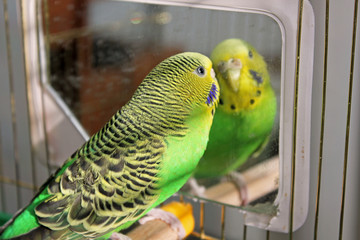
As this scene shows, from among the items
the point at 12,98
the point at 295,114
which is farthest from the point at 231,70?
the point at 12,98

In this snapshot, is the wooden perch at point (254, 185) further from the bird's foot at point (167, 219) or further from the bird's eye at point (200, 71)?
the bird's eye at point (200, 71)

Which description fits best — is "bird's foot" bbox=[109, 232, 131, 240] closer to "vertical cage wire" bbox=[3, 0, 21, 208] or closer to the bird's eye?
the bird's eye

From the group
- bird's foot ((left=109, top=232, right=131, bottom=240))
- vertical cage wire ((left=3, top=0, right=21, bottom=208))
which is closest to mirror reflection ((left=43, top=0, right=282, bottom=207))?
bird's foot ((left=109, top=232, right=131, bottom=240))

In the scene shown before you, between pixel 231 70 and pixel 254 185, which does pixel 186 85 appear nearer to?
→ pixel 231 70

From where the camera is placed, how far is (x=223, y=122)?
2.67 feet

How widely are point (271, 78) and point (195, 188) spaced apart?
29 centimetres

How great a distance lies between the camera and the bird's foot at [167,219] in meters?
0.92

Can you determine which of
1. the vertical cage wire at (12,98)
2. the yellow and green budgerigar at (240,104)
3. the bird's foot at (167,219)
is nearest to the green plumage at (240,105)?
the yellow and green budgerigar at (240,104)

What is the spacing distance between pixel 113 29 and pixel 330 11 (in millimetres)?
404

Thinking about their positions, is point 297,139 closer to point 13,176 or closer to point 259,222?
point 259,222

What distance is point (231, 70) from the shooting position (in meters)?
0.78

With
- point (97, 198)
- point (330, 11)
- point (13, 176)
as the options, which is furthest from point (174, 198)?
point (13, 176)

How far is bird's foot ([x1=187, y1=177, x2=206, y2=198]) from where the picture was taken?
92 centimetres

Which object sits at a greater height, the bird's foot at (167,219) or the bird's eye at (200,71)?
the bird's eye at (200,71)
